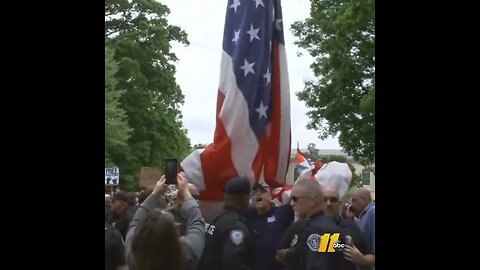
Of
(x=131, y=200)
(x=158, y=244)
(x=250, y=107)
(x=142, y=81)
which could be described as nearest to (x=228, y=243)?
(x=158, y=244)

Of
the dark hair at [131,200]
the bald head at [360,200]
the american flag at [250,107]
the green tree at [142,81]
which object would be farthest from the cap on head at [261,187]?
the green tree at [142,81]

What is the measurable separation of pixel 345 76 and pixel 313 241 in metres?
12.1

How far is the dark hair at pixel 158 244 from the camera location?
4.21 m

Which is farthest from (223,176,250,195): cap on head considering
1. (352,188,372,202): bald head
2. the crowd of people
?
(352,188,372,202): bald head

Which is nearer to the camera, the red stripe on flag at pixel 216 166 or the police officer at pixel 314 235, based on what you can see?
the police officer at pixel 314 235

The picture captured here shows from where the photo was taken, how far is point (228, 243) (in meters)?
5.17

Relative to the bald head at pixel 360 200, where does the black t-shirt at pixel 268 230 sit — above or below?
below

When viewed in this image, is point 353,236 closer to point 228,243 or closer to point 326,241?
point 326,241

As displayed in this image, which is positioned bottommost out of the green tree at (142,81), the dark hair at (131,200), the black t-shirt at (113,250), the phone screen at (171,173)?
the black t-shirt at (113,250)

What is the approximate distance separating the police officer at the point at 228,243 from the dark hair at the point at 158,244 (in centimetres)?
82

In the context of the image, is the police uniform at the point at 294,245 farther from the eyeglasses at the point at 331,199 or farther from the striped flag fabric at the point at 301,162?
the striped flag fabric at the point at 301,162
